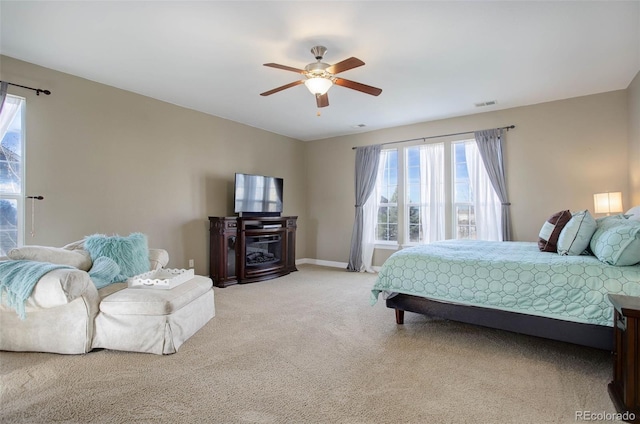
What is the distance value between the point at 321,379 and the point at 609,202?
13.4ft

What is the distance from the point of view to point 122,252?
3.04 metres

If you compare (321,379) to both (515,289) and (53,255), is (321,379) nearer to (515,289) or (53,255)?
(515,289)

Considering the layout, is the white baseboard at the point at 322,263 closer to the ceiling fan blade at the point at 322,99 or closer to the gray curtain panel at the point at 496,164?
the gray curtain panel at the point at 496,164

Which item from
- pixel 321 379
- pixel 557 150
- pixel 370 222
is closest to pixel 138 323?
pixel 321 379

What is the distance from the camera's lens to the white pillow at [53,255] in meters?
2.51

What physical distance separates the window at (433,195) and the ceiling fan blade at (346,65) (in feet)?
10.5

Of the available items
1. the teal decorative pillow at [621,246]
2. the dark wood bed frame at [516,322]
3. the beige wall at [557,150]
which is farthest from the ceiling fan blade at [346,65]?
the beige wall at [557,150]

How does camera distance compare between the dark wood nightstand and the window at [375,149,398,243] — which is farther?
the window at [375,149,398,243]

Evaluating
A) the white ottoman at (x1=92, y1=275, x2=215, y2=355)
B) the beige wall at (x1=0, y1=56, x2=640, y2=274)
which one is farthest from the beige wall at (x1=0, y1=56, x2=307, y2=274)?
the white ottoman at (x1=92, y1=275, x2=215, y2=355)

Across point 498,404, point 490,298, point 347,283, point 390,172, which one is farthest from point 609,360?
point 390,172

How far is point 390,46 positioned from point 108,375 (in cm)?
356

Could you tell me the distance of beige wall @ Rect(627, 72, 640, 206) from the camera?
11.6ft

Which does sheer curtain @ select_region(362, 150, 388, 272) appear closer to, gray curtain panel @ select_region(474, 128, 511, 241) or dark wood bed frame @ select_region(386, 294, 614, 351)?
gray curtain panel @ select_region(474, 128, 511, 241)

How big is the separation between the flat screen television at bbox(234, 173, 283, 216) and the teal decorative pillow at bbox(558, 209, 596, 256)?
4.22 meters
